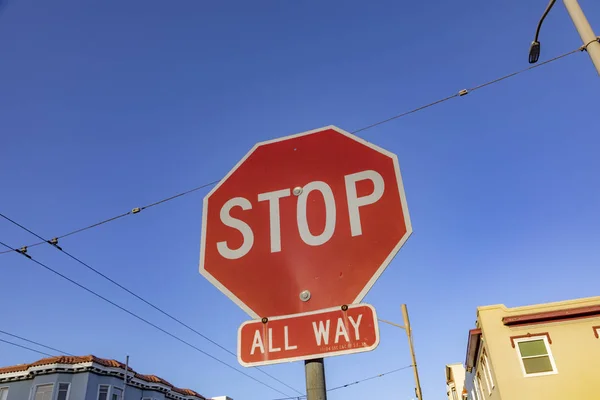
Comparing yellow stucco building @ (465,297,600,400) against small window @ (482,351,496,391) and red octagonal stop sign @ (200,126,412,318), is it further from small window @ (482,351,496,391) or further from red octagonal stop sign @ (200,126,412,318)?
red octagonal stop sign @ (200,126,412,318)

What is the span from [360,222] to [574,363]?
1828cm

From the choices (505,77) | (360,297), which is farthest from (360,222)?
(505,77)

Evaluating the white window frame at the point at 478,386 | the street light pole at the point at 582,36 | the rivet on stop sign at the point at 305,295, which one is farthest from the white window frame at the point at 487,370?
the rivet on stop sign at the point at 305,295

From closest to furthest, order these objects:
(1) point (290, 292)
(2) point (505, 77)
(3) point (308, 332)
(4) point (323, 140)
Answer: (3) point (308, 332) → (1) point (290, 292) → (4) point (323, 140) → (2) point (505, 77)

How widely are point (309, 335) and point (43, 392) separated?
34011 millimetres

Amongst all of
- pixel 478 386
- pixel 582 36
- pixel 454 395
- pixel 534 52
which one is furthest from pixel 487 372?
pixel 454 395

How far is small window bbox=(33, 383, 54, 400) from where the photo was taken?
2862 centimetres

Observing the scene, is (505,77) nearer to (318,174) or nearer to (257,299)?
(318,174)

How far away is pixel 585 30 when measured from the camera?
4.93m

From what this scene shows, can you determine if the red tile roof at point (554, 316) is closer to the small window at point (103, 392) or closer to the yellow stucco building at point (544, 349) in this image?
the yellow stucco building at point (544, 349)

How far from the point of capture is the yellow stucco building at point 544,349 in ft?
52.8

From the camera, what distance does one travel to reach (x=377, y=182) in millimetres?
2166

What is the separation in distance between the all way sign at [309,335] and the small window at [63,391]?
32975 mm

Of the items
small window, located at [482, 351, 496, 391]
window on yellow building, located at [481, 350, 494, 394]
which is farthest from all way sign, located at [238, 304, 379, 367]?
window on yellow building, located at [481, 350, 494, 394]
